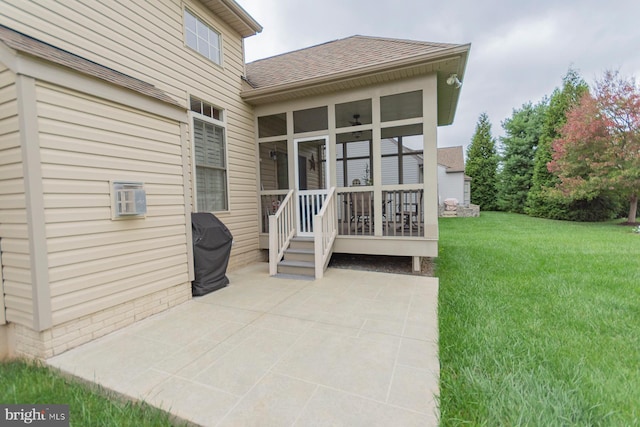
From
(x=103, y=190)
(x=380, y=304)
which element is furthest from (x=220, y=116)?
(x=380, y=304)

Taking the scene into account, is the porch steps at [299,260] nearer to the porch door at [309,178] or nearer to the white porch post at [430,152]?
the porch door at [309,178]

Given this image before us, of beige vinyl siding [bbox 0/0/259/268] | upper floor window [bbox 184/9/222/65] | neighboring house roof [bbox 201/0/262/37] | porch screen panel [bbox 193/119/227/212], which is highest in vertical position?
neighboring house roof [bbox 201/0/262/37]

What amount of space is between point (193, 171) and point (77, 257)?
2310 mm

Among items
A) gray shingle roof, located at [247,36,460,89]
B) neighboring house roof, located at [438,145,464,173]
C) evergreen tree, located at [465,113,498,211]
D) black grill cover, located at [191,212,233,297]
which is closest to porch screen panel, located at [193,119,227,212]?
black grill cover, located at [191,212,233,297]

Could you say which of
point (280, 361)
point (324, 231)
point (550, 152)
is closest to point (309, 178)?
point (324, 231)

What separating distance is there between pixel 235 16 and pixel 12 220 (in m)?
4.92

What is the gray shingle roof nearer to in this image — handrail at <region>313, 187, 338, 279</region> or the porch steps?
handrail at <region>313, 187, 338, 279</region>

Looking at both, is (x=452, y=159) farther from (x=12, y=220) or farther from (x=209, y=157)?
(x=12, y=220)

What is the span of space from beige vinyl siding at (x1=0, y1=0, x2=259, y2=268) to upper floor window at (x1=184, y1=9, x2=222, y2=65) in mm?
114

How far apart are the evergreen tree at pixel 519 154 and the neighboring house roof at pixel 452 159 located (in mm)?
3120

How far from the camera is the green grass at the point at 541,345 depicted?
5.30 ft

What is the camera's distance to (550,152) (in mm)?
15945

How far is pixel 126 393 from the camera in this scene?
1835 millimetres

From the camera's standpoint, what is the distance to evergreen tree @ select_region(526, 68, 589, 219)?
15.3m
